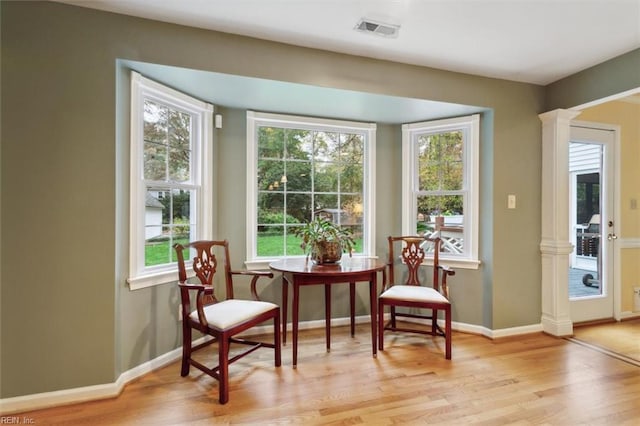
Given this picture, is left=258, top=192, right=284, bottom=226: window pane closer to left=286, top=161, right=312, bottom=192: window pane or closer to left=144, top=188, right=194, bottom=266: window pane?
left=286, top=161, right=312, bottom=192: window pane

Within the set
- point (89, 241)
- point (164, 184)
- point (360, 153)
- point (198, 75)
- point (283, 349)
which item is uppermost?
point (198, 75)

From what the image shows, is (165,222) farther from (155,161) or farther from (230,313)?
(230,313)

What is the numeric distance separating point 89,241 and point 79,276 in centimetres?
22

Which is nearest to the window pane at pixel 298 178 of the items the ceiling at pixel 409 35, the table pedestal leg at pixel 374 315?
the ceiling at pixel 409 35

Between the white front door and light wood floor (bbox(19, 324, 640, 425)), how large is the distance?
101cm

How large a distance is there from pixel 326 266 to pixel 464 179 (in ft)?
5.55

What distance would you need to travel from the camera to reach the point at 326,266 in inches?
105

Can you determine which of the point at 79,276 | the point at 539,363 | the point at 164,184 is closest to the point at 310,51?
the point at 164,184

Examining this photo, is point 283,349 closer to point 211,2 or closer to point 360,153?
point 360,153

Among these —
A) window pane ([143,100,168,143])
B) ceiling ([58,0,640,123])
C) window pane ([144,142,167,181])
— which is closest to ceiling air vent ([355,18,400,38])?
ceiling ([58,0,640,123])

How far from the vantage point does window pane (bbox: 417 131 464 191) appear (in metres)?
3.28

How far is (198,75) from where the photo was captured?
227cm

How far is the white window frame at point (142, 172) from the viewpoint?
221 centimetres

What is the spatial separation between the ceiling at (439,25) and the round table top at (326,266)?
1703mm
